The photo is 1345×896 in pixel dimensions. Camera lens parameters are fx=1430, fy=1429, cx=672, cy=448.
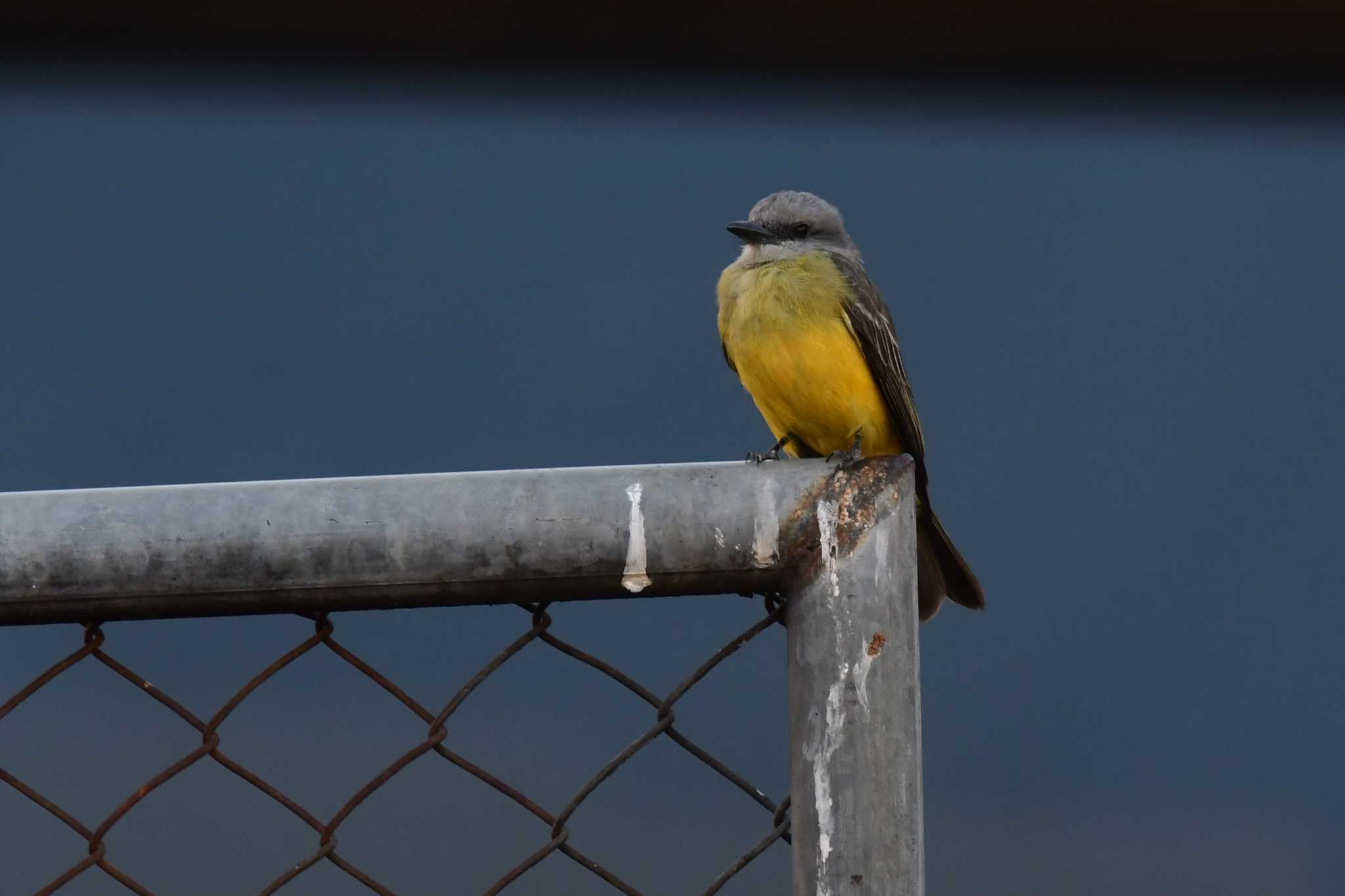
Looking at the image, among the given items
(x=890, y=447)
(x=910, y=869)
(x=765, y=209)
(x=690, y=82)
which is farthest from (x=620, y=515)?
(x=690, y=82)

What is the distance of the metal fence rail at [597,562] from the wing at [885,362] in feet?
4.93

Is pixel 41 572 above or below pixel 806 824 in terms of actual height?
above

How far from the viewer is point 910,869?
0.97 metres

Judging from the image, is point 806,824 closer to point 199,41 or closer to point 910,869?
point 910,869

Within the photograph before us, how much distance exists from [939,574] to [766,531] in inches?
39.8

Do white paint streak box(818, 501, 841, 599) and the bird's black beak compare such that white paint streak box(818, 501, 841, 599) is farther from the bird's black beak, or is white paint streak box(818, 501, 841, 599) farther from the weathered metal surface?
the bird's black beak

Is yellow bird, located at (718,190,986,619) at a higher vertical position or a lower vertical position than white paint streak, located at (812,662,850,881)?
higher

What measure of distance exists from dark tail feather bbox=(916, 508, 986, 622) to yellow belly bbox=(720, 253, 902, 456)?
32cm

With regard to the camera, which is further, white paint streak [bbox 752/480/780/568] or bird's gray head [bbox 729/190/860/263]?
bird's gray head [bbox 729/190/860/263]

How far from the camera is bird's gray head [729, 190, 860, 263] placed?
2.86 meters

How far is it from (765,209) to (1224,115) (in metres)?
1.61

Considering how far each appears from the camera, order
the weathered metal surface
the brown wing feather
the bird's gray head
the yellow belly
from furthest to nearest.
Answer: the bird's gray head < the yellow belly < the brown wing feather < the weathered metal surface

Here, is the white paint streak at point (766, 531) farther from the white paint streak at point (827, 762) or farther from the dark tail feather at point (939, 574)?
the dark tail feather at point (939, 574)

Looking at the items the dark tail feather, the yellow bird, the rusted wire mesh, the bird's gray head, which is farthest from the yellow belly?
the rusted wire mesh
